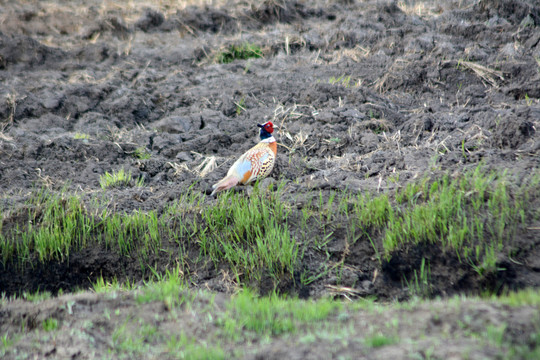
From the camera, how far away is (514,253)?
11.3ft

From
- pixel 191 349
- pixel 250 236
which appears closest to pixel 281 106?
pixel 250 236

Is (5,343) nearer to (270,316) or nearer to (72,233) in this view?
(72,233)

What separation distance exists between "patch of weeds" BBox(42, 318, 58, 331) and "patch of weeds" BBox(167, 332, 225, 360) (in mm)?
751

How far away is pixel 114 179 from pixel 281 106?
2.06 m

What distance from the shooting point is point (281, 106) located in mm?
5883

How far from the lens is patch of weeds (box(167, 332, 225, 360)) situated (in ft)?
8.27

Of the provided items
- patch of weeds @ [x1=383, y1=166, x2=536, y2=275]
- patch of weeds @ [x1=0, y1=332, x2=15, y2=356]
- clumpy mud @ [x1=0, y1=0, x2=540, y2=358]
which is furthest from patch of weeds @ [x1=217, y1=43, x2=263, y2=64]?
patch of weeds @ [x1=0, y1=332, x2=15, y2=356]

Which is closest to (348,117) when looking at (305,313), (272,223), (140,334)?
(272,223)

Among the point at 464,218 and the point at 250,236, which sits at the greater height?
the point at 464,218

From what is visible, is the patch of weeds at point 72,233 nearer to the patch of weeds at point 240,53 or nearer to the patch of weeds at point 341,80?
the patch of weeds at point 341,80

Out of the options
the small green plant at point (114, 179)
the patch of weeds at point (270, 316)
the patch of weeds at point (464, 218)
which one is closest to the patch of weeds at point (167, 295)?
the patch of weeds at point (270, 316)

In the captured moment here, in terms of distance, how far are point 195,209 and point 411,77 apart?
3.37 meters

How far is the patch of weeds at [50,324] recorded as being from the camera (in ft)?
9.93

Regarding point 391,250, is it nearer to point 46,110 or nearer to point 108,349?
point 108,349
